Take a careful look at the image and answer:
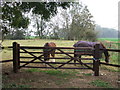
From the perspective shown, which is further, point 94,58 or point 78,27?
point 78,27

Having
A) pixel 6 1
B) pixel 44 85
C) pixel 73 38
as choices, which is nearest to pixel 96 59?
pixel 44 85

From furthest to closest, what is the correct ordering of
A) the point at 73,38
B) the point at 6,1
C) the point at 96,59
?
the point at 73,38, the point at 96,59, the point at 6,1

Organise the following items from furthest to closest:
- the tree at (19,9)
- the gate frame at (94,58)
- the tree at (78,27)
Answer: the tree at (78,27), the gate frame at (94,58), the tree at (19,9)

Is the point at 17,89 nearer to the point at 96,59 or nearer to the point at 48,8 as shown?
the point at 48,8

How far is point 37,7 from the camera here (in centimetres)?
511

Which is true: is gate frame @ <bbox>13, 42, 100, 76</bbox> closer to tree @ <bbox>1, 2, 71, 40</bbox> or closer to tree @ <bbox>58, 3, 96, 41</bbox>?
tree @ <bbox>1, 2, 71, 40</bbox>

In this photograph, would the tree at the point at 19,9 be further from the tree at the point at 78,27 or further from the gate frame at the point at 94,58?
the tree at the point at 78,27

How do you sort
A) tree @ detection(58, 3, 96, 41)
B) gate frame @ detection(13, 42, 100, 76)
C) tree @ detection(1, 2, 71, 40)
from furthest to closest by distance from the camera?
tree @ detection(58, 3, 96, 41) < gate frame @ detection(13, 42, 100, 76) < tree @ detection(1, 2, 71, 40)

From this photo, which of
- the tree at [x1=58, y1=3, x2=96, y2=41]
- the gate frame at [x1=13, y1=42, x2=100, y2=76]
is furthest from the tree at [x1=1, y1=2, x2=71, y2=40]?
the tree at [x1=58, y1=3, x2=96, y2=41]

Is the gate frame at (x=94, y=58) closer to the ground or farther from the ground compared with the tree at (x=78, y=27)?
closer to the ground

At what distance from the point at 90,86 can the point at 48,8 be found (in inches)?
115

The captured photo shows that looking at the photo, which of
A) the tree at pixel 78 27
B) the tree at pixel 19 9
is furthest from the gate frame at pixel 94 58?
the tree at pixel 78 27

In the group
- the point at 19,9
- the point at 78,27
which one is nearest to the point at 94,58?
the point at 19,9

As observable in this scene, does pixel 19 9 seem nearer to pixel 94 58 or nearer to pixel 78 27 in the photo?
pixel 94 58
